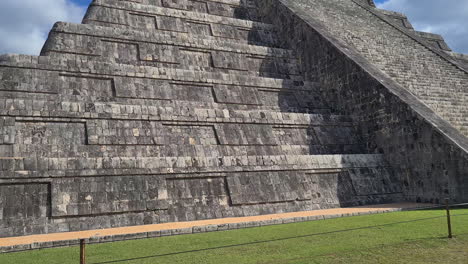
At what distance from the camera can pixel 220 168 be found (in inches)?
381

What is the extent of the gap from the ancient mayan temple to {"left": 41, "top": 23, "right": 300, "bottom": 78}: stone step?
2.1 inches

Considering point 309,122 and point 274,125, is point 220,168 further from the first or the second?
point 309,122

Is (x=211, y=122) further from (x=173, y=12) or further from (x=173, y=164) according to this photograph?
(x=173, y=12)

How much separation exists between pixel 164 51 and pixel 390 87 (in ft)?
25.0

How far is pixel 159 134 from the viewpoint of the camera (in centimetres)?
1069

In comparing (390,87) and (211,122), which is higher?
(390,87)

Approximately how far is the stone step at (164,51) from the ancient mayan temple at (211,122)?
54 millimetres

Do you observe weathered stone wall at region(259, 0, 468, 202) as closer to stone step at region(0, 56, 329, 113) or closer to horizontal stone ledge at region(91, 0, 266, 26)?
Answer: stone step at region(0, 56, 329, 113)

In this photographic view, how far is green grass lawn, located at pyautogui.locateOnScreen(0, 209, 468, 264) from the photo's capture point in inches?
201

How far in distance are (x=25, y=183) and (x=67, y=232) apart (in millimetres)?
1312

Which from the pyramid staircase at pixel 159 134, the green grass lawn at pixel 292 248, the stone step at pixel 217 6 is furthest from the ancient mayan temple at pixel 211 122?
the green grass lawn at pixel 292 248

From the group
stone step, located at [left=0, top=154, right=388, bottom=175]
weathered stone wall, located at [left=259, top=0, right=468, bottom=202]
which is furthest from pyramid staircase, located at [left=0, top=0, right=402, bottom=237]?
weathered stone wall, located at [left=259, top=0, right=468, bottom=202]

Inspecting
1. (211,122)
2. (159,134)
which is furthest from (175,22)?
(159,134)

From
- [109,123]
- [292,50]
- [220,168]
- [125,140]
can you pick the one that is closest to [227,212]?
[220,168]
